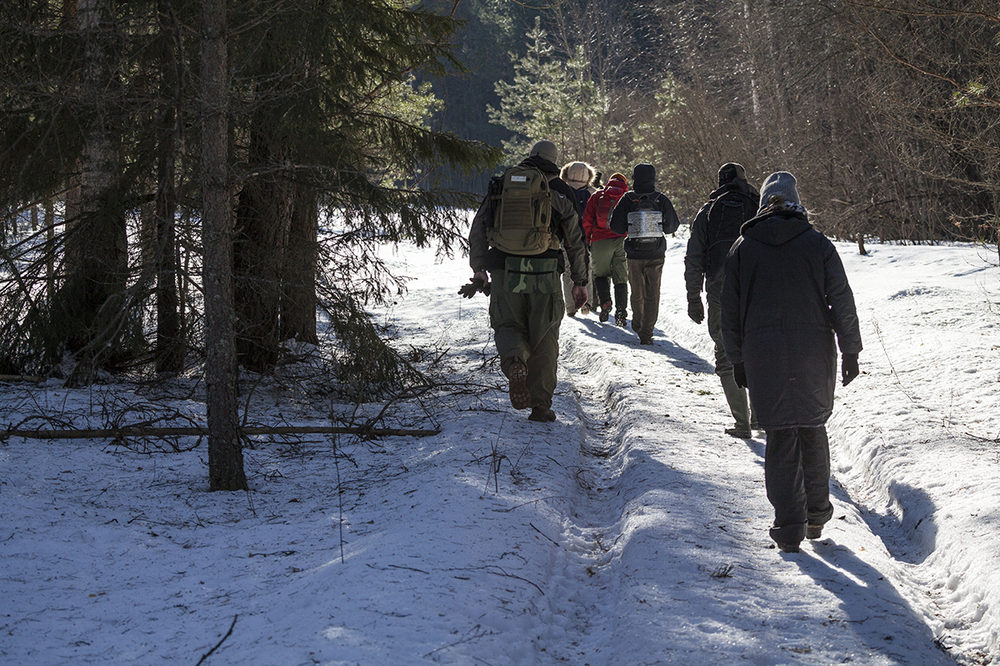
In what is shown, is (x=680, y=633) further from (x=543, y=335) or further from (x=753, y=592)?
(x=543, y=335)

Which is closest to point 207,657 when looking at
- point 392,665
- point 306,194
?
point 392,665

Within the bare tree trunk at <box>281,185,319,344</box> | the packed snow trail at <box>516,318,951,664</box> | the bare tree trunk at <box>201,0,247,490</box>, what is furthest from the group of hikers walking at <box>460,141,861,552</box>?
the bare tree trunk at <box>201,0,247,490</box>

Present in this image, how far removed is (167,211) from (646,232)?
6631 millimetres

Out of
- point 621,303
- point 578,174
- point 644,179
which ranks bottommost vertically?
point 621,303

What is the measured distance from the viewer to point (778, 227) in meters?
4.95

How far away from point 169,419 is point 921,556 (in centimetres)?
565

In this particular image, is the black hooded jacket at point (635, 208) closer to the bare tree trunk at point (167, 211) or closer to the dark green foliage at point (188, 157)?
the dark green foliage at point (188, 157)

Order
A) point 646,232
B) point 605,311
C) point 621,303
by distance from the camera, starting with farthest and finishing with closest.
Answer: point 605,311 → point 621,303 → point 646,232

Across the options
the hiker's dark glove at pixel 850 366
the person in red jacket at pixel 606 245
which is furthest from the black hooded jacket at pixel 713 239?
the person in red jacket at pixel 606 245

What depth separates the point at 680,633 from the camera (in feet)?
12.8

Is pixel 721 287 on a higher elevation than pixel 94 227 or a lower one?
lower

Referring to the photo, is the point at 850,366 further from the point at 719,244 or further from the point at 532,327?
the point at 532,327

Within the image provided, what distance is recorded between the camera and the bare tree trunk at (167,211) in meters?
6.13

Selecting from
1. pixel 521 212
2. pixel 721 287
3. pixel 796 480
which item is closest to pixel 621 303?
pixel 521 212
